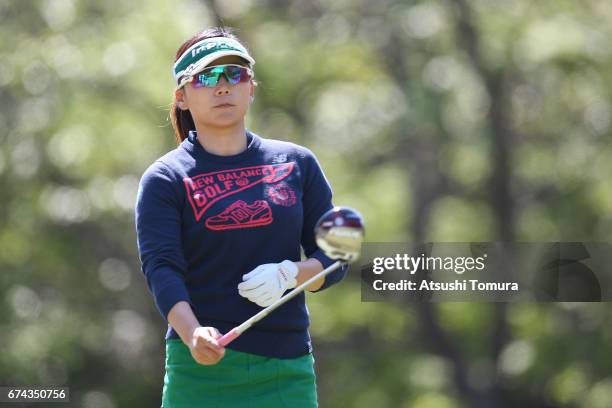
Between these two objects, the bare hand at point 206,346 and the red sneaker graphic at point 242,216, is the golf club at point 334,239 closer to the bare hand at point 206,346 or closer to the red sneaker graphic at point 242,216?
the bare hand at point 206,346

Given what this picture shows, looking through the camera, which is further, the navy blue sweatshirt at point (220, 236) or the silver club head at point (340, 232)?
the navy blue sweatshirt at point (220, 236)

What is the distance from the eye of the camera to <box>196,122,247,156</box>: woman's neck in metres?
3.74

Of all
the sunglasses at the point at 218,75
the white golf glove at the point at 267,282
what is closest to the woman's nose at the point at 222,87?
the sunglasses at the point at 218,75

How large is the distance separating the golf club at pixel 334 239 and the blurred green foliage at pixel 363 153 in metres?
11.5

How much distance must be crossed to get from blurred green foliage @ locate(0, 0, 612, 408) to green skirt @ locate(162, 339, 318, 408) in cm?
1134

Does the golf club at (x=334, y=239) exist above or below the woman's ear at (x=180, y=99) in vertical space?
below

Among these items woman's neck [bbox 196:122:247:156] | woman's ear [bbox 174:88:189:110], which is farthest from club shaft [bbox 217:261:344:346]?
woman's ear [bbox 174:88:189:110]

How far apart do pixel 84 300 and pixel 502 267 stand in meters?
6.00

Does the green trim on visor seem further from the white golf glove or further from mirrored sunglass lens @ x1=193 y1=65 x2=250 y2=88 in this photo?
the white golf glove

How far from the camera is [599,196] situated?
A: 1499cm

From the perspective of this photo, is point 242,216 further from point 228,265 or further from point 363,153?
point 363,153

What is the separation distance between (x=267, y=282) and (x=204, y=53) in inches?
29.4

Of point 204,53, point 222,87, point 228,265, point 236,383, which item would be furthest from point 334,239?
point 204,53

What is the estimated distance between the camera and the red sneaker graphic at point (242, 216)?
11.7ft
